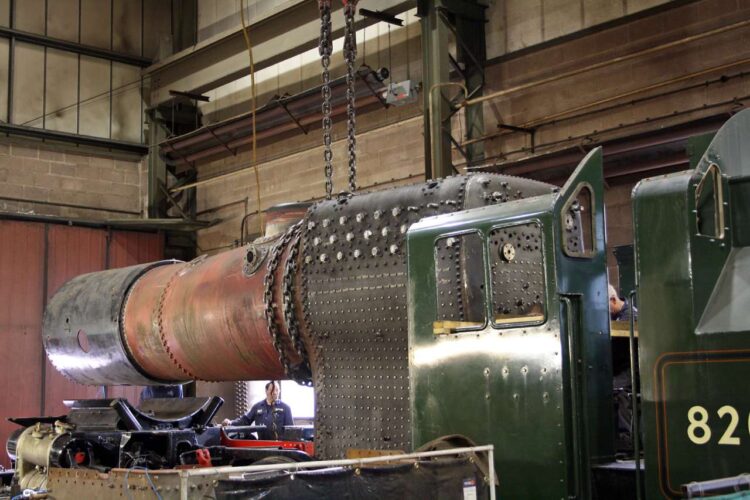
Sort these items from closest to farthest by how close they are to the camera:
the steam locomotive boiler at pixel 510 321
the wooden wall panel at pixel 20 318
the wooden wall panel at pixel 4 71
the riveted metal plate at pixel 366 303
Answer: the steam locomotive boiler at pixel 510 321 → the riveted metal plate at pixel 366 303 → the wooden wall panel at pixel 20 318 → the wooden wall panel at pixel 4 71

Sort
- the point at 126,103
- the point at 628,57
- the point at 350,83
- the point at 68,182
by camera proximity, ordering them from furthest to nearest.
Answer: the point at 126,103, the point at 68,182, the point at 628,57, the point at 350,83

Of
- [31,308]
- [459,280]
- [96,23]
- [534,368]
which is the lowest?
[534,368]

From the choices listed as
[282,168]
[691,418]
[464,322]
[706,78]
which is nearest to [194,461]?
[464,322]

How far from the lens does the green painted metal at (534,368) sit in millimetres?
4152

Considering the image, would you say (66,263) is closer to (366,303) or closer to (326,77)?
(326,77)

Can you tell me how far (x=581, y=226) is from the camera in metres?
4.64

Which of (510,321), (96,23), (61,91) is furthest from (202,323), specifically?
(96,23)

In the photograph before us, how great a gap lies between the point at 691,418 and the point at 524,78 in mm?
9398

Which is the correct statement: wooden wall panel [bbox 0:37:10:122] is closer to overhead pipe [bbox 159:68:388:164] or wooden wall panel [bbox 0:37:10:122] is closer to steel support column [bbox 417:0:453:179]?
overhead pipe [bbox 159:68:388:164]

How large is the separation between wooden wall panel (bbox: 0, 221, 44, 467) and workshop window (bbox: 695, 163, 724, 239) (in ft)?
47.9

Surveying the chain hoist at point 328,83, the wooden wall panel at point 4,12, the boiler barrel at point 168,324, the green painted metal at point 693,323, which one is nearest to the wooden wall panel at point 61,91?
the wooden wall panel at point 4,12

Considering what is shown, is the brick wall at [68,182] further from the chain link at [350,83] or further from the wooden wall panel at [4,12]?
the chain link at [350,83]

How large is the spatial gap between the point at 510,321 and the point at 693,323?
92cm

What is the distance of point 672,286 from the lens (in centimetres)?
382
